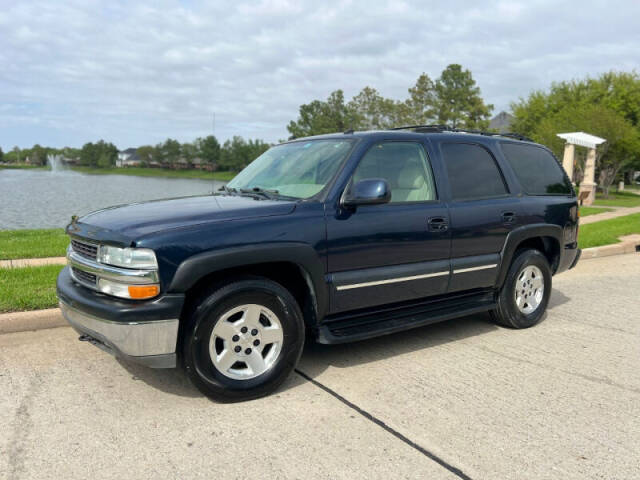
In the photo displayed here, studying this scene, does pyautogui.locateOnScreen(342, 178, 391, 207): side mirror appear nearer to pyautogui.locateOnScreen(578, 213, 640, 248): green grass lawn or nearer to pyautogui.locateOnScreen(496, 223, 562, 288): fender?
pyautogui.locateOnScreen(496, 223, 562, 288): fender

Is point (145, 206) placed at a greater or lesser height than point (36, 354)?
greater

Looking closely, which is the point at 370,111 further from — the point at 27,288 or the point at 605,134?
the point at 27,288

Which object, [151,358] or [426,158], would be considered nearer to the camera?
[151,358]

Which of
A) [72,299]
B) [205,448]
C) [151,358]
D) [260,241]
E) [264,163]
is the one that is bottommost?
[205,448]

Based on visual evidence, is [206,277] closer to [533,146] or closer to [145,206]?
[145,206]

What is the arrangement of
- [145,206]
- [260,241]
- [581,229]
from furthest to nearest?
1. [581,229]
2. [145,206]
3. [260,241]

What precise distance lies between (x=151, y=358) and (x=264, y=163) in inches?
89.8

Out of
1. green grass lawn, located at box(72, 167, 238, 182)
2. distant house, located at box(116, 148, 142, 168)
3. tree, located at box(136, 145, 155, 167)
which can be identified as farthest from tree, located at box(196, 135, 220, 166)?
distant house, located at box(116, 148, 142, 168)

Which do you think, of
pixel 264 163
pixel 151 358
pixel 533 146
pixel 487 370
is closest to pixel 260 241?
pixel 151 358

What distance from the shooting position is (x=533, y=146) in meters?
5.71

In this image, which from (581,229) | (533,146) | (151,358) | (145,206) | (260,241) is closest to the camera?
(151,358)

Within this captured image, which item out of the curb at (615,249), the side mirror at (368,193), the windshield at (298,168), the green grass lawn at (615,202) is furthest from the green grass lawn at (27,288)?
the green grass lawn at (615,202)

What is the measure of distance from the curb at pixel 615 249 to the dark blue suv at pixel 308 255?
5172 millimetres

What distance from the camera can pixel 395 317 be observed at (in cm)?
428
